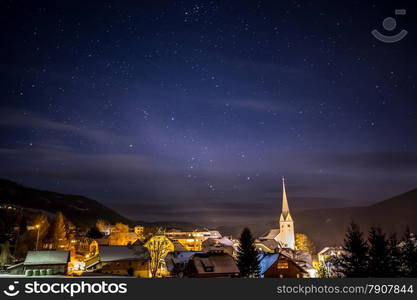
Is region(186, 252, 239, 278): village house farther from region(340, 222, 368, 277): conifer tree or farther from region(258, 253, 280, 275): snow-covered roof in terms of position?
region(340, 222, 368, 277): conifer tree

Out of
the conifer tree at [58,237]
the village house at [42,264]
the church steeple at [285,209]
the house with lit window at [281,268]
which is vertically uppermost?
the church steeple at [285,209]

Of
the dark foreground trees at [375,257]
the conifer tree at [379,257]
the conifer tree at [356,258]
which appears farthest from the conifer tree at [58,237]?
the conifer tree at [379,257]

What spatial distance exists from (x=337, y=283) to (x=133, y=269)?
32.8 meters

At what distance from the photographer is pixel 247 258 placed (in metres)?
33.7

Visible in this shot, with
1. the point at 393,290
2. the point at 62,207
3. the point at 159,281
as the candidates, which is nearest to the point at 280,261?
the point at 393,290

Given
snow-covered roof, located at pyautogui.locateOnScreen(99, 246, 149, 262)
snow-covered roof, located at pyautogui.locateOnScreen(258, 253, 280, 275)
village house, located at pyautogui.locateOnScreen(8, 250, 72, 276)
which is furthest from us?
snow-covered roof, located at pyautogui.locateOnScreen(99, 246, 149, 262)

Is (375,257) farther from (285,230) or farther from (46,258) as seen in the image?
(285,230)

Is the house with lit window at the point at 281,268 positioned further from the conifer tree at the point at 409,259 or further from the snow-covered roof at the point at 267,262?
the conifer tree at the point at 409,259

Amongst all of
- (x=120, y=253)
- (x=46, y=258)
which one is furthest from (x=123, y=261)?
(x=46, y=258)

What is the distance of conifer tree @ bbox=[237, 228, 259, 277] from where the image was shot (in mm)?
32750

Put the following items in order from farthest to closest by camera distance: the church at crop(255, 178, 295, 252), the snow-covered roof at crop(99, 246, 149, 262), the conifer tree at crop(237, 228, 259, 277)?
the church at crop(255, 178, 295, 252)
the snow-covered roof at crop(99, 246, 149, 262)
the conifer tree at crop(237, 228, 259, 277)

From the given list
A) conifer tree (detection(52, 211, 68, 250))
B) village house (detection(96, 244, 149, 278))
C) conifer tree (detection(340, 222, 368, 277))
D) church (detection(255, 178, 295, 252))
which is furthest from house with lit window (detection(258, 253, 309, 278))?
church (detection(255, 178, 295, 252))

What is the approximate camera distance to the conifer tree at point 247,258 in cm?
3275

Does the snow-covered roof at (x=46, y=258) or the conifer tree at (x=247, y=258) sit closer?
the snow-covered roof at (x=46, y=258)
